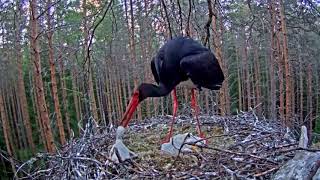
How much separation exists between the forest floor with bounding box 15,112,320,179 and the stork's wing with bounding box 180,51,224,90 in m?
0.54

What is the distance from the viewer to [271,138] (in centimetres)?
333

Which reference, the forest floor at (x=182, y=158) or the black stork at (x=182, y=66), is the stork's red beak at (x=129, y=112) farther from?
the forest floor at (x=182, y=158)

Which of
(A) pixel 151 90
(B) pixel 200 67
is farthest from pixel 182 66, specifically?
(A) pixel 151 90

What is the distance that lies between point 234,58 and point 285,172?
22.8 metres

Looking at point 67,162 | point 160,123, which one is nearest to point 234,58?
point 160,123

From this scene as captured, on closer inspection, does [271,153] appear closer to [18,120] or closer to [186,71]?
[186,71]

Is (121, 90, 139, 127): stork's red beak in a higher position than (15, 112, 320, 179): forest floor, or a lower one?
higher

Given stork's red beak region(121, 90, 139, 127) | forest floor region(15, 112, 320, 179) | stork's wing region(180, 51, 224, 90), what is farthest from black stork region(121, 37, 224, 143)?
forest floor region(15, 112, 320, 179)

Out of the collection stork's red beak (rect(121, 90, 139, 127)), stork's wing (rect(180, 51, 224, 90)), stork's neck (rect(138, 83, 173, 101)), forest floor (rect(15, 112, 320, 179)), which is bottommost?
forest floor (rect(15, 112, 320, 179))

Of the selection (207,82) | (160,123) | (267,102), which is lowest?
(267,102)

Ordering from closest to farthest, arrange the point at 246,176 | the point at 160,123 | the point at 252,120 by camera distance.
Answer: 1. the point at 246,176
2. the point at 252,120
3. the point at 160,123

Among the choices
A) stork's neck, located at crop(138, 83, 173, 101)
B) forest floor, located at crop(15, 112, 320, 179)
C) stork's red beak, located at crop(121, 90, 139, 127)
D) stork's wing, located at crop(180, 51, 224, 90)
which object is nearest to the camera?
forest floor, located at crop(15, 112, 320, 179)

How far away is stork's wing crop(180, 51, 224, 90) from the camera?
11.6ft

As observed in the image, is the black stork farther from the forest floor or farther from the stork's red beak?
→ the forest floor
